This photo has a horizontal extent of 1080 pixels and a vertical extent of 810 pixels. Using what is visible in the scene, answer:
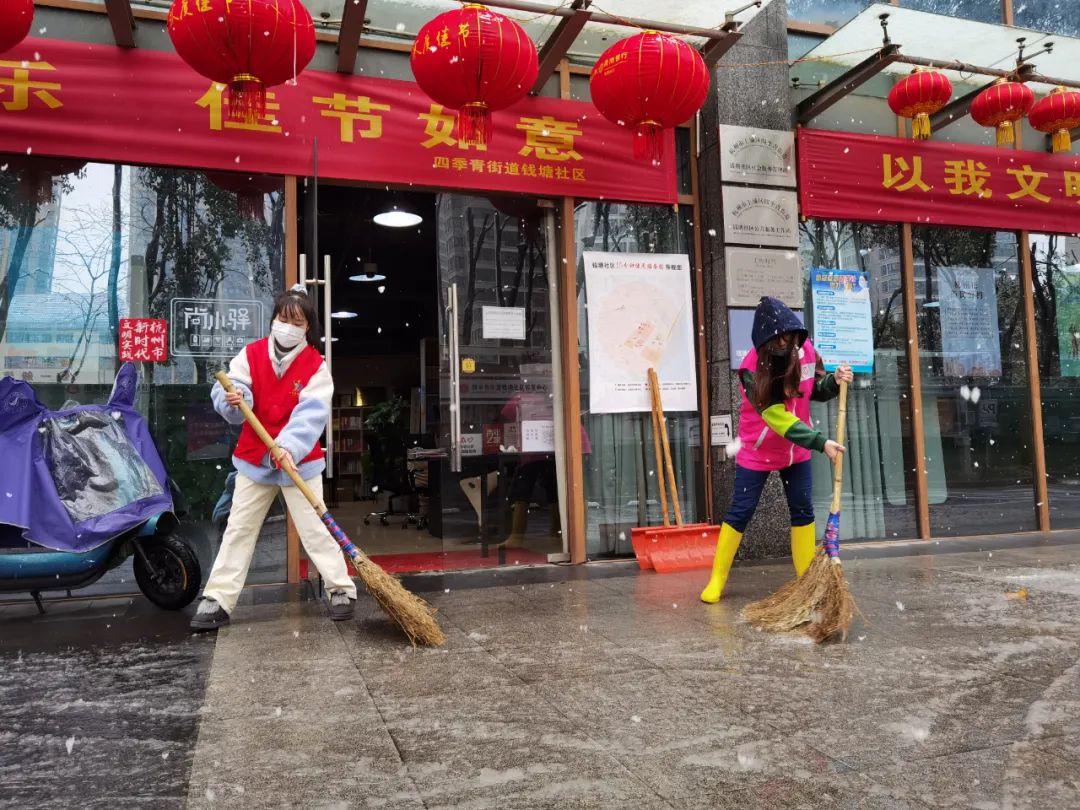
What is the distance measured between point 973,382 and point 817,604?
470cm

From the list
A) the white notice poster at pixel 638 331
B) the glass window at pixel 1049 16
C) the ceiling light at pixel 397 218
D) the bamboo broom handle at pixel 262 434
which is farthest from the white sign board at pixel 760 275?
the ceiling light at pixel 397 218

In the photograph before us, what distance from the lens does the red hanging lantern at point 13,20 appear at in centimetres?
395

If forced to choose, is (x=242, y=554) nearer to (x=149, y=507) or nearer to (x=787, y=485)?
(x=149, y=507)

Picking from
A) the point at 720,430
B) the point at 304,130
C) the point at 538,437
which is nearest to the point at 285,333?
the point at 304,130

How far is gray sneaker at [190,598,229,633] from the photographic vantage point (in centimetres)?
401

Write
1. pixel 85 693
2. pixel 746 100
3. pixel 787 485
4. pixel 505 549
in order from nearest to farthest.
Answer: pixel 85 693, pixel 787 485, pixel 505 549, pixel 746 100

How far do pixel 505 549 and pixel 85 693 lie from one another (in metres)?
3.41

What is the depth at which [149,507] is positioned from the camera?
14.4 feet

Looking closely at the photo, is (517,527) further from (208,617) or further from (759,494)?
(208,617)

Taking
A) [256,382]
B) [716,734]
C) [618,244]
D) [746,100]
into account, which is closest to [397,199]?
[618,244]

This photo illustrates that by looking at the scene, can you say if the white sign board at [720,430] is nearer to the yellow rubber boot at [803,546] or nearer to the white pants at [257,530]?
the yellow rubber boot at [803,546]

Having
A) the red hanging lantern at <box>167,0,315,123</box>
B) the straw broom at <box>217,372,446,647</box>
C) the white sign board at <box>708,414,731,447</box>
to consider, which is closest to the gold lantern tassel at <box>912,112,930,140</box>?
the white sign board at <box>708,414,731,447</box>

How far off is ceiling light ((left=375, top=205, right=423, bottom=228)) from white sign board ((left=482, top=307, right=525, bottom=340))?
3.11m

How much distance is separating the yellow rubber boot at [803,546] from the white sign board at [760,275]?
91.8 inches
